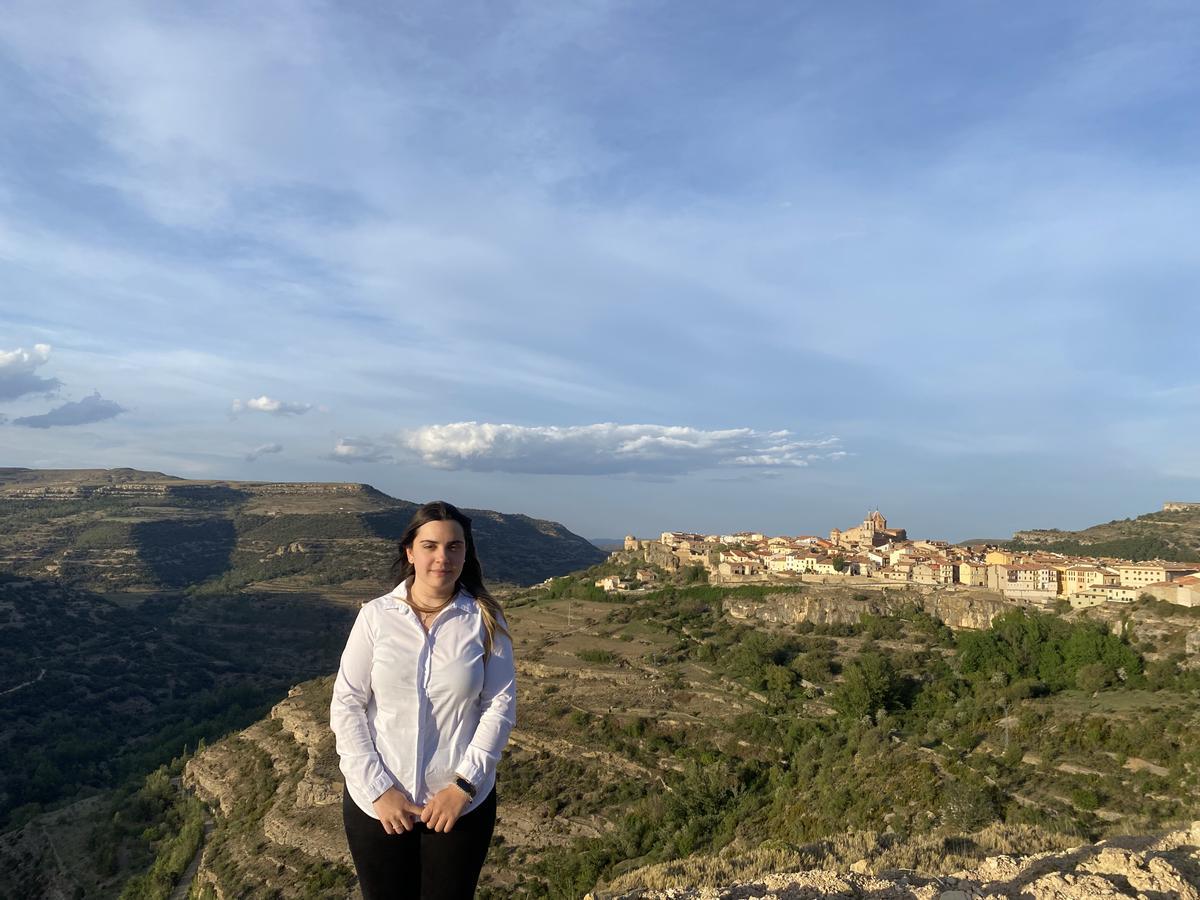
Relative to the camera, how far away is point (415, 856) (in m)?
3.14


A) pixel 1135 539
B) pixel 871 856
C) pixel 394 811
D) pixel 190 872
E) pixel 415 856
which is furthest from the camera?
pixel 1135 539

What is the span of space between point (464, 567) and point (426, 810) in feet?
3.28

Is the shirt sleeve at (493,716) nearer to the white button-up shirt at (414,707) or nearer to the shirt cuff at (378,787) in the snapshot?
the white button-up shirt at (414,707)

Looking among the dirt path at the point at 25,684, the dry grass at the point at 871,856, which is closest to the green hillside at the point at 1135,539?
the dry grass at the point at 871,856

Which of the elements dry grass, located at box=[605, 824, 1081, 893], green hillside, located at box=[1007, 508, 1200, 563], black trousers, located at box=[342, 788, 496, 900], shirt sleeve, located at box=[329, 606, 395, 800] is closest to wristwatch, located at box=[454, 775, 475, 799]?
black trousers, located at box=[342, 788, 496, 900]

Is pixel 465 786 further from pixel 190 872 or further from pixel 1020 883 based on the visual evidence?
pixel 190 872

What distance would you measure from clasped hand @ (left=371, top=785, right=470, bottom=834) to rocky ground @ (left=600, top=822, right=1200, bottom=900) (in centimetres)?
267

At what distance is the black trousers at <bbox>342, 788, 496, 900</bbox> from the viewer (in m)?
3.07

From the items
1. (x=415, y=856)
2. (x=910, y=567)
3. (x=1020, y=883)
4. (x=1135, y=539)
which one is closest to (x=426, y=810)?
(x=415, y=856)

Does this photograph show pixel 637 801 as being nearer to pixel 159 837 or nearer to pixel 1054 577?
pixel 159 837

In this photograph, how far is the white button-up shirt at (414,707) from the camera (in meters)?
3.01

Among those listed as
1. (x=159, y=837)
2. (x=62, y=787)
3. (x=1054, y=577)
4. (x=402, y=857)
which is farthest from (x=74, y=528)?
(x=402, y=857)

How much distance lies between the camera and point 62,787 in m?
38.3

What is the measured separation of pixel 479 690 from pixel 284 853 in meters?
24.9
